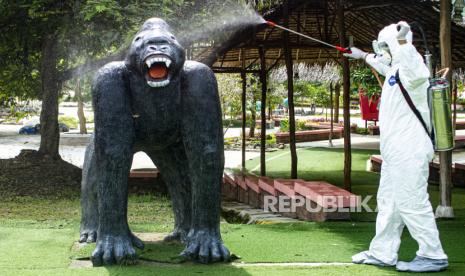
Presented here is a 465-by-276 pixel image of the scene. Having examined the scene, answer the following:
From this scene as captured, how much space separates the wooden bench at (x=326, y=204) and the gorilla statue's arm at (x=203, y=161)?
8.53 feet

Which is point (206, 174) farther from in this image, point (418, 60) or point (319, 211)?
point (319, 211)

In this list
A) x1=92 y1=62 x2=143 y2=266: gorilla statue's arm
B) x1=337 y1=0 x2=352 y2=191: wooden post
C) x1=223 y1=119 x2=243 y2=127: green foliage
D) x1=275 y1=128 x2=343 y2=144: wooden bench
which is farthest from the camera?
x1=223 y1=119 x2=243 y2=127: green foliage

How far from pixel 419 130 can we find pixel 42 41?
937 centimetres

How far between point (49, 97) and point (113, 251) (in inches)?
331

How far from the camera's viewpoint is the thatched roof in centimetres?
1221

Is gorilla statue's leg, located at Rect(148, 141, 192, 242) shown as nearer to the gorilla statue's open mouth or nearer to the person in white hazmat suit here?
the gorilla statue's open mouth

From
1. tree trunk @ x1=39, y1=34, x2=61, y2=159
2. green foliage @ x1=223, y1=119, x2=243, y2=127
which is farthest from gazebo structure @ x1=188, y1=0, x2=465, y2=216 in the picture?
green foliage @ x1=223, y1=119, x2=243, y2=127

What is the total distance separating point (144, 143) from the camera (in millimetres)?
5945

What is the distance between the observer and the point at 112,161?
5.66 metres

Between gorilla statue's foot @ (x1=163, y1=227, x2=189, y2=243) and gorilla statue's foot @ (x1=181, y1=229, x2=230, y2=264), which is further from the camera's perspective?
gorilla statue's foot @ (x1=163, y1=227, x2=189, y2=243)

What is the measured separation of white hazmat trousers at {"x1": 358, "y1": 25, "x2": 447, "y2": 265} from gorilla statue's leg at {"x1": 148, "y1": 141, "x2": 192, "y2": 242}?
1.67 meters

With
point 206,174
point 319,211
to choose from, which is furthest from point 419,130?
point 319,211

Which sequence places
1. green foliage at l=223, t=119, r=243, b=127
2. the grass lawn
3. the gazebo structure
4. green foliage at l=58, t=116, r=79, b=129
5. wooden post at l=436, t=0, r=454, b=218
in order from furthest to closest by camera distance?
1. green foliage at l=58, t=116, r=79, b=129
2. green foliage at l=223, t=119, r=243, b=127
3. the gazebo structure
4. wooden post at l=436, t=0, r=454, b=218
5. the grass lawn

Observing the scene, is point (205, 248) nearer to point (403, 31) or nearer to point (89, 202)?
point (89, 202)
